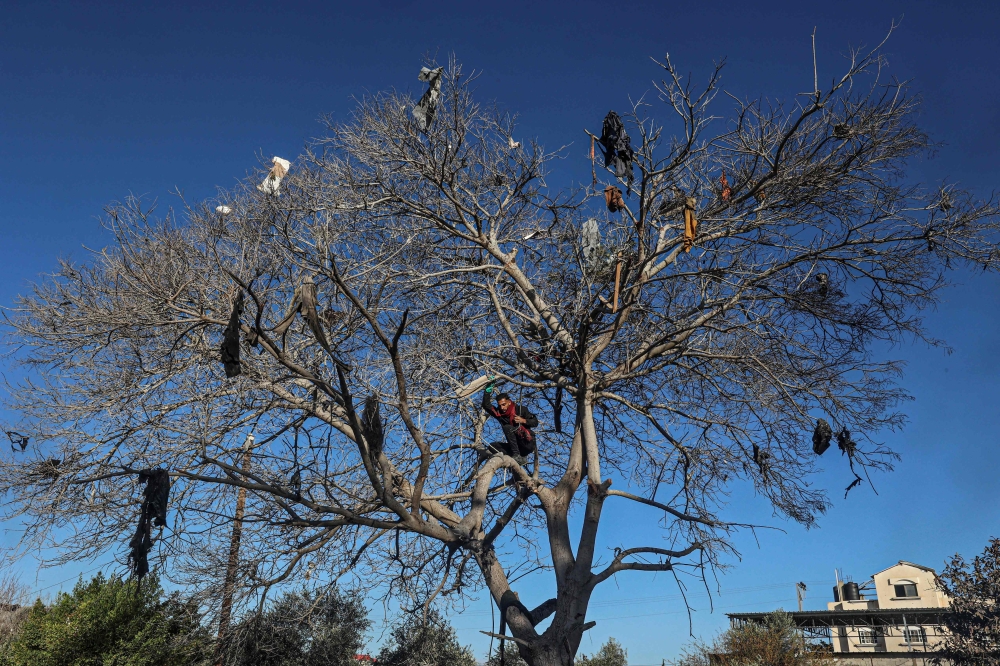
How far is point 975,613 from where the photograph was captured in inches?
571

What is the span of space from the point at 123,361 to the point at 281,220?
274 cm

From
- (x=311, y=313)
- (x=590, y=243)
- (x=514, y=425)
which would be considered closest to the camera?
(x=311, y=313)

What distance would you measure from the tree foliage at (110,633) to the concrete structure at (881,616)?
74.6 feet

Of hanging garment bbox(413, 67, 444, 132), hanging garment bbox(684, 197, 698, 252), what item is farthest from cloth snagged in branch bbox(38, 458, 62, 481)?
hanging garment bbox(684, 197, 698, 252)

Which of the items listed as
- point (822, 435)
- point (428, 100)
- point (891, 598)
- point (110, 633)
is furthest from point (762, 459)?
point (891, 598)

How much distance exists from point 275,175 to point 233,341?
466 centimetres

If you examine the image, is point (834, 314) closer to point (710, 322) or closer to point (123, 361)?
point (710, 322)

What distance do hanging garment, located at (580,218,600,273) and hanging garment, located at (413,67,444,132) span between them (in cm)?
252

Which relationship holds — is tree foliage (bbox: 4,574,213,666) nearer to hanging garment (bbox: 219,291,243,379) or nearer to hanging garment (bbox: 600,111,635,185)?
hanging garment (bbox: 219,291,243,379)

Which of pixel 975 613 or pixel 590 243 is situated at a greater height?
pixel 590 243

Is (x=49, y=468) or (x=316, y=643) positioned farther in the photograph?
(x=316, y=643)

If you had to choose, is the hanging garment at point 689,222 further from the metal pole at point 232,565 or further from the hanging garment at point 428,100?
the metal pole at point 232,565

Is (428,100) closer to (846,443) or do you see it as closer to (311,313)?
(311,313)

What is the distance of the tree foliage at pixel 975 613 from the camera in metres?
14.1
